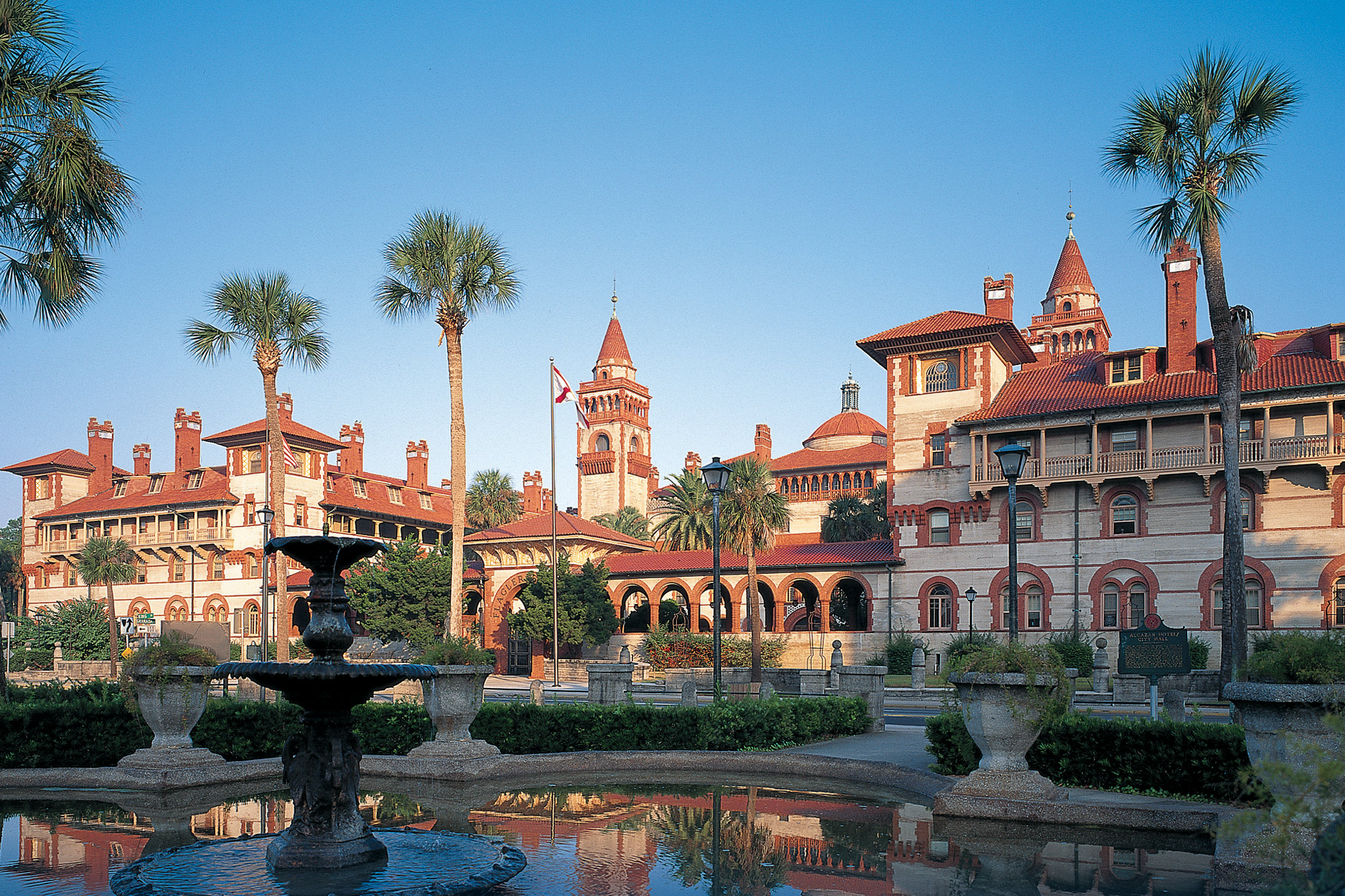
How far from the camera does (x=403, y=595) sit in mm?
52219

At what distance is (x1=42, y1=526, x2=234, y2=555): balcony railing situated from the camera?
214 ft

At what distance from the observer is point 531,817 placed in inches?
456

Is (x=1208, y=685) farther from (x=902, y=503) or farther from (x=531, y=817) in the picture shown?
(x=531, y=817)

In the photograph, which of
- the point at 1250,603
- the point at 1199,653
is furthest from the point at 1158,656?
the point at 1250,603

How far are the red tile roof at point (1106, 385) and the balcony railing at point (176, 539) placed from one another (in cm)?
4663

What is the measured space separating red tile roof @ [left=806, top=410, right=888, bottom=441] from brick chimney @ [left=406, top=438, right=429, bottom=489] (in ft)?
122

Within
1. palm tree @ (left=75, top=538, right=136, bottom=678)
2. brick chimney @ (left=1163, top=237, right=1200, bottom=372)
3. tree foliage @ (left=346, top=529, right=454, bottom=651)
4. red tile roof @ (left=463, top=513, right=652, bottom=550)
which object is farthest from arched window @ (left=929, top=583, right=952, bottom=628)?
palm tree @ (left=75, top=538, right=136, bottom=678)

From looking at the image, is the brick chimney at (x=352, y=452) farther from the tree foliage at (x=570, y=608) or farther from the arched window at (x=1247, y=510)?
the arched window at (x=1247, y=510)

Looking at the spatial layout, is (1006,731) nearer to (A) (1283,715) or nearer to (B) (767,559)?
(A) (1283,715)

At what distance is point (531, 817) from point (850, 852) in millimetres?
3770

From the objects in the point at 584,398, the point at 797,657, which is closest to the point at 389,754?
the point at 797,657

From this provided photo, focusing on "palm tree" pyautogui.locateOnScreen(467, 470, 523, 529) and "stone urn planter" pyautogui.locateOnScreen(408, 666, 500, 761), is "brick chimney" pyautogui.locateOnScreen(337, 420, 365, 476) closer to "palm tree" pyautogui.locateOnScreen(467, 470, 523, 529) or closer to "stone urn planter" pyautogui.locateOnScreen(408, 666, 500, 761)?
"palm tree" pyautogui.locateOnScreen(467, 470, 523, 529)

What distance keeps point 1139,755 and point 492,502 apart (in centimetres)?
6839

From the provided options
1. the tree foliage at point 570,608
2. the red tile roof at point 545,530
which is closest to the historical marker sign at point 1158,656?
the tree foliage at point 570,608
